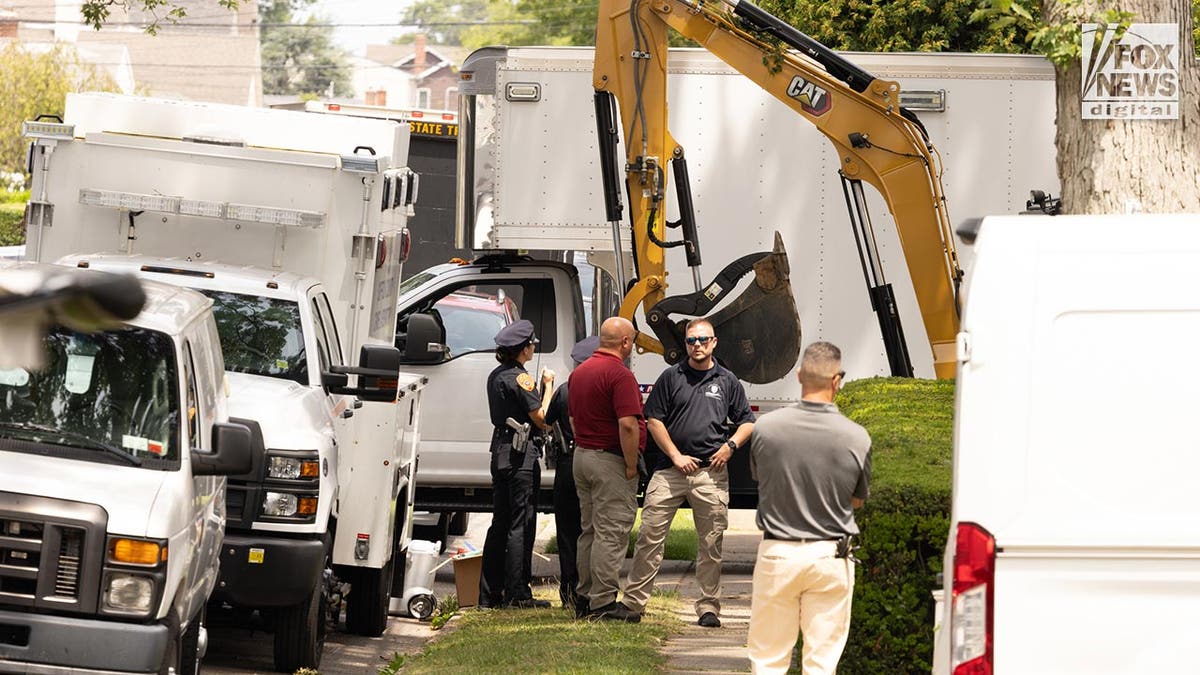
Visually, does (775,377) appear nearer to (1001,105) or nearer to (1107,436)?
(1001,105)

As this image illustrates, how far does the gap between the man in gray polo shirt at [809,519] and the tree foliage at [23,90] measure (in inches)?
1991

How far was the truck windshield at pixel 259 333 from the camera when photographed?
34.6 ft

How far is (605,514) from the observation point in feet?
37.9

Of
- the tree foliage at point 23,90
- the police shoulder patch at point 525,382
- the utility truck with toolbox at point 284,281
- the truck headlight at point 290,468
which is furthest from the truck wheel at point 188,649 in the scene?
the tree foliage at point 23,90

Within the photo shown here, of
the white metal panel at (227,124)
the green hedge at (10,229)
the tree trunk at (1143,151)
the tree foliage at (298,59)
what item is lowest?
the tree trunk at (1143,151)

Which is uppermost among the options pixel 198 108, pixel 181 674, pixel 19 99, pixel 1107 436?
pixel 19 99

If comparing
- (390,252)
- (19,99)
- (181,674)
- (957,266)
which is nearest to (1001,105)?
(957,266)

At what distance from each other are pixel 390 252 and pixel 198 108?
1.64 metres

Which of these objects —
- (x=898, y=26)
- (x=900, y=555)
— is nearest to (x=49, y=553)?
(x=900, y=555)

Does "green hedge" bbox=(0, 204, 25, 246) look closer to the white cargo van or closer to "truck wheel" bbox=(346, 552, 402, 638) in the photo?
"truck wheel" bbox=(346, 552, 402, 638)

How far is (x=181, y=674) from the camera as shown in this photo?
8031 millimetres

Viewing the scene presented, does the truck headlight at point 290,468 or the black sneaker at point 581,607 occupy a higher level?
the truck headlight at point 290,468

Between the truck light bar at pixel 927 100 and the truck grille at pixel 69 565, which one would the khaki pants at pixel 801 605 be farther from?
the truck light bar at pixel 927 100

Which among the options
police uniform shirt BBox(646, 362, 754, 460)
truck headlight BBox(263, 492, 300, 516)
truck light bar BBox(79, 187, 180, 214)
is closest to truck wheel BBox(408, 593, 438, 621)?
police uniform shirt BBox(646, 362, 754, 460)
